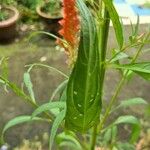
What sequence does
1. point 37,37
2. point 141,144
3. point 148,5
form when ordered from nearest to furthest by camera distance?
1. point 148,5
2. point 141,144
3. point 37,37

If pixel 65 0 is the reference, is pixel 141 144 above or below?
below

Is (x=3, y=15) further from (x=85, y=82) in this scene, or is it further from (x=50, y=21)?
(x=85, y=82)

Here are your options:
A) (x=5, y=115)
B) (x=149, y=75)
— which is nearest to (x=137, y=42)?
(x=149, y=75)

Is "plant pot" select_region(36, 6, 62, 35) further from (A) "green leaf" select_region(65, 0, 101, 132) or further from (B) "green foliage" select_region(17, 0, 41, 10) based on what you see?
(A) "green leaf" select_region(65, 0, 101, 132)

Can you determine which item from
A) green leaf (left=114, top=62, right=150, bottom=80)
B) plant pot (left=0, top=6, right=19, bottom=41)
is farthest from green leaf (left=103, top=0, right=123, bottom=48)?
plant pot (left=0, top=6, right=19, bottom=41)

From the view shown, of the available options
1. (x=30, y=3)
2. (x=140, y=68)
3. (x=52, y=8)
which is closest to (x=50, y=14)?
(x=52, y=8)

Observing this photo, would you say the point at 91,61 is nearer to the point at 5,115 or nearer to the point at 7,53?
the point at 5,115
